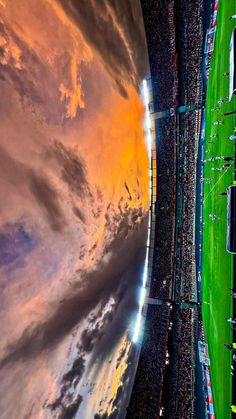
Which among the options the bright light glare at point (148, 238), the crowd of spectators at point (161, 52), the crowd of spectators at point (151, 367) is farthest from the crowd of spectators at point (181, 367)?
the crowd of spectators at point (161, 52)

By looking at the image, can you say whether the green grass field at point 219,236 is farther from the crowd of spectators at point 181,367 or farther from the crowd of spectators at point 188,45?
the crowd of spectators at point 181,367

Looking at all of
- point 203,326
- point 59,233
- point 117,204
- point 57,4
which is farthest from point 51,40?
point 203,326

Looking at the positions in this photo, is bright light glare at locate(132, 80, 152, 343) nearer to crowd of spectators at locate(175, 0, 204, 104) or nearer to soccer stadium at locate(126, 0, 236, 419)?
soccer stadium at locate(126, 0, 236, 419)

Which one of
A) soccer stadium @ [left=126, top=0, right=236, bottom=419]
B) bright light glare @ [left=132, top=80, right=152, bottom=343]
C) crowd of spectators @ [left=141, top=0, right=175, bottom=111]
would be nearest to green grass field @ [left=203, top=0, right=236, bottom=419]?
soccer stadium @ [left=126, top=0, right=236, bottom=419]

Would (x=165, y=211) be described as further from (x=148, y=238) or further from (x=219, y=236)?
(x=219, y=236)

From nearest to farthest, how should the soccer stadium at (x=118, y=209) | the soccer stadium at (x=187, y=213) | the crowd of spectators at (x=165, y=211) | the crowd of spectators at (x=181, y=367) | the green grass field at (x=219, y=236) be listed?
the soccer stadium at (x=118, y=209)
the green grass field at (x=219, y=236)
the soccer stadium at (x=187, y=213)
the crowd of spectators at (x=181, y=367)
the crowd of spectators at (x=165, y=211)

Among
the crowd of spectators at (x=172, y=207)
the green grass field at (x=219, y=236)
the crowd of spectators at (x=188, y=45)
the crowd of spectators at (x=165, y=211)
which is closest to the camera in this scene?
the green grass field at (x=219, y=236)
